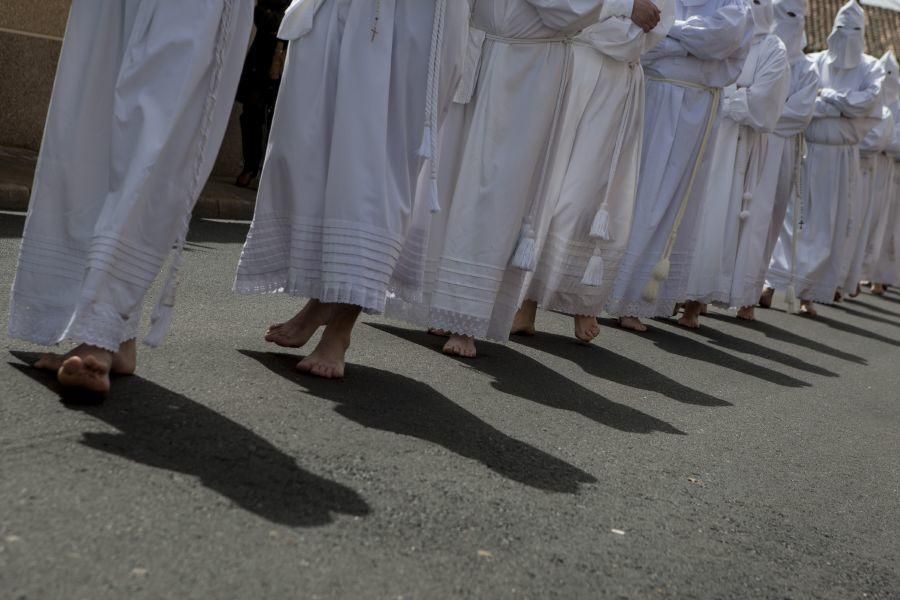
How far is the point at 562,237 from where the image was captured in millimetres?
7965

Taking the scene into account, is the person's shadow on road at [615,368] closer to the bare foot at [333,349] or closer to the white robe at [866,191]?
the bare foot at [333,349]

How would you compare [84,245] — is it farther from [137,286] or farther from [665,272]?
[665,272]

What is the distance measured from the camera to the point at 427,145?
533 centimetres

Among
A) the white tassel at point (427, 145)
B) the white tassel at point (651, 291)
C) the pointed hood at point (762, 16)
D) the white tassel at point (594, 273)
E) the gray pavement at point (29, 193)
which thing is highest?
the pointed hood at point (762, 16)

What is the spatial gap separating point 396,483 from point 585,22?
3182 mm

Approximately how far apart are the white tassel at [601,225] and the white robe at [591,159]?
0.10ft

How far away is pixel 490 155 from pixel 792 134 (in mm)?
6488

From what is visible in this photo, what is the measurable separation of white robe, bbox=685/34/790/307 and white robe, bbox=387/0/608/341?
13.4ft

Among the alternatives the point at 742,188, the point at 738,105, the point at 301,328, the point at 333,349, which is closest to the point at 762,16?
the point at 738,105

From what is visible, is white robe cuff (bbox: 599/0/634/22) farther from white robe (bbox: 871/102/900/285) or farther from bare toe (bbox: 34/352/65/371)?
white robe (bbox: 871/102/900/285)

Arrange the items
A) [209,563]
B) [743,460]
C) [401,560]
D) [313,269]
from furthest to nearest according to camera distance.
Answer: [743,460]
[313,269]
[401,560]
[209,563]

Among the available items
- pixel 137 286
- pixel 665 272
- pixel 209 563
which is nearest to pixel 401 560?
pixel 209 563

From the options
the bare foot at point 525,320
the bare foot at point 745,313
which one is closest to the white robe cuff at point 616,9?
the bare foot at point 525,320

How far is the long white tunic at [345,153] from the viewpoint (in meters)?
5.22
